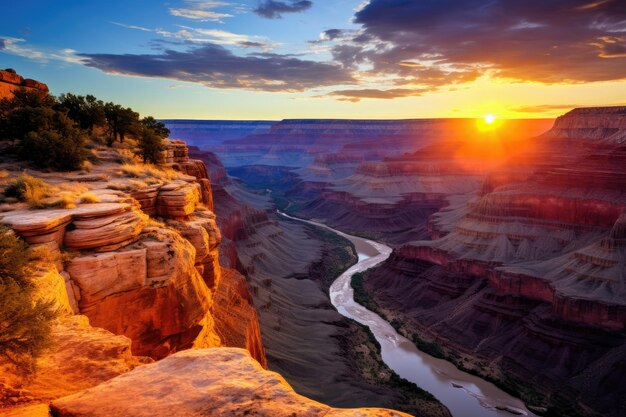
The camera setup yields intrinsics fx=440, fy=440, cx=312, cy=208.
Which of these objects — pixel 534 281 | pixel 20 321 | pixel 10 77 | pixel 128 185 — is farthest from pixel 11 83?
pixel 534 281

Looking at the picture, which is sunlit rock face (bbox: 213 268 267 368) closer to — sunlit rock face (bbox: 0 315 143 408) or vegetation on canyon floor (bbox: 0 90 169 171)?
vegetation on canyon floor (bbox: 0 90 169 171)

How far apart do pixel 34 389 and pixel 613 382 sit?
40077 mm

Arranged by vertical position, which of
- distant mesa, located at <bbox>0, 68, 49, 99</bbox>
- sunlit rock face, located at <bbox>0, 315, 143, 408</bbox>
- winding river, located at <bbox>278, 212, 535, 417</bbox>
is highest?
distant mesa, located at <bbox>0, 68, 49, 99</bbox>

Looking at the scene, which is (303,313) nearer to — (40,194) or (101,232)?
(40,194)

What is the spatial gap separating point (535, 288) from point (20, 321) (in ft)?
154

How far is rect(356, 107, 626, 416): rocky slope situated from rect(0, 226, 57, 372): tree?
36.7m

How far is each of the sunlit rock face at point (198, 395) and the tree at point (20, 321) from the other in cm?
192

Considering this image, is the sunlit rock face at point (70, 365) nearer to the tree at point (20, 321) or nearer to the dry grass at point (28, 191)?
the tree at point (20, 321)

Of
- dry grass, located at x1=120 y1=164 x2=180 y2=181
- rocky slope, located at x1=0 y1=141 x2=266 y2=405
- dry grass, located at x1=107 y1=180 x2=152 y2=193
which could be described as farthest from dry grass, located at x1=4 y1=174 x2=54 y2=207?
dry grass, located at x1=120 y1=164 x2=180 y2=181

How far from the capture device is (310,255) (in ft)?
263

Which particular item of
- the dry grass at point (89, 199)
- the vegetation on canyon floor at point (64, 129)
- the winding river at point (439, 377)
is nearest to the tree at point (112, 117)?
the vegetation on canyon floor at point (64, 129)

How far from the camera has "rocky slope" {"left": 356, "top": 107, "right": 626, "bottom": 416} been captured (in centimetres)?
3719

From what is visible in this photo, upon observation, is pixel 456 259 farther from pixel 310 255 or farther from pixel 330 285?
pixel 310 255

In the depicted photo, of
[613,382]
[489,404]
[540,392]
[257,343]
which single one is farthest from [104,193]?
[613,382]
